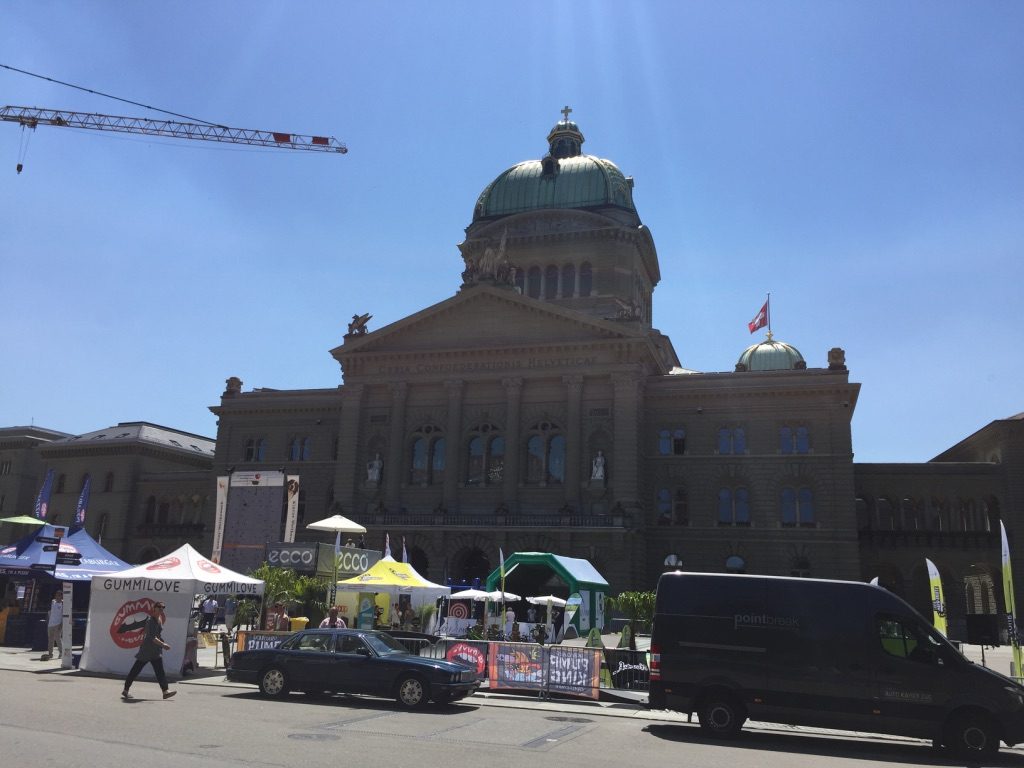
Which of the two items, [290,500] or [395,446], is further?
[395,446]

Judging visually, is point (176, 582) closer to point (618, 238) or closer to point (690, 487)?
point (690, 487)

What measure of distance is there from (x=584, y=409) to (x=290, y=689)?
35.9 meters

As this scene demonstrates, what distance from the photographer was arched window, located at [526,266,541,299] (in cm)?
6681

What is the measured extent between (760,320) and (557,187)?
2002cm

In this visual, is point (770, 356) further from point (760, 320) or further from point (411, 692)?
point (411, 692)

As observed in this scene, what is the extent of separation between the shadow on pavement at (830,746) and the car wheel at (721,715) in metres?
0.21

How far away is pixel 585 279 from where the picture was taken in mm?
66000

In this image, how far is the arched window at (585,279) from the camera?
6538 cm

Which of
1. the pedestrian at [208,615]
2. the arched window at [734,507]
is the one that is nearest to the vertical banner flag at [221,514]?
the pedestrian at [208,615]

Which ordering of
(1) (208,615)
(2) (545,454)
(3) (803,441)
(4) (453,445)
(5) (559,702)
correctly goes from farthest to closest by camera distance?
(4) (453,445), (2) (545,454), (3) (803,441), (1) (208,615), (5) (559,702)

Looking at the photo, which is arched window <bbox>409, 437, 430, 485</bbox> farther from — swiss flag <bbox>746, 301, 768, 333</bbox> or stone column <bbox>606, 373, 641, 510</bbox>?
swiss flag <bbox>746, 301, 768, 333</bbox>

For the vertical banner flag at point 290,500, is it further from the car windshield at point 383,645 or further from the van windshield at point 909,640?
the van windshield at point 909,640

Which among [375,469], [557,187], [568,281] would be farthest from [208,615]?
[557,187]

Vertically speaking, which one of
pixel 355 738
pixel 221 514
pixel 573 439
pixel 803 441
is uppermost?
pixel 803 441
